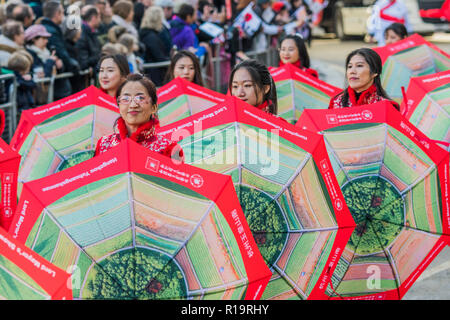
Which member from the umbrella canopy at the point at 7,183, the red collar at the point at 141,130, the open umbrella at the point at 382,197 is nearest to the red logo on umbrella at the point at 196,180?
the red collar at the point at 141,130

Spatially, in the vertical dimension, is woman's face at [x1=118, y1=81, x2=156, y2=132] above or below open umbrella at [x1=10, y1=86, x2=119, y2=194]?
above

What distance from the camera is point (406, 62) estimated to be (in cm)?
977

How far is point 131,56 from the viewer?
38.0ft

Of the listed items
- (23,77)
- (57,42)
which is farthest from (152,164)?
(57,42)

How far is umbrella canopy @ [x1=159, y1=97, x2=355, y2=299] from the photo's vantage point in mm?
4730

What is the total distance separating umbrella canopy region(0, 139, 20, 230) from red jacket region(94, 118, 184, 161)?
71cm

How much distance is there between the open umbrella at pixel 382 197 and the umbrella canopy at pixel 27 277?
219 centimetres

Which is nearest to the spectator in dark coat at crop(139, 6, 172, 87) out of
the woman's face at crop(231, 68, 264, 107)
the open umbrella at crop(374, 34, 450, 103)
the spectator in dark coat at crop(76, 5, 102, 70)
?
the spectator in dark coat at crop(76, 5, 102, 70)

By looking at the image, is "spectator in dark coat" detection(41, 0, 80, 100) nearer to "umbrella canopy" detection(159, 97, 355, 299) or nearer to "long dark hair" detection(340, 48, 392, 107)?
"long dark hair" detection(340, 48, 392, 107)

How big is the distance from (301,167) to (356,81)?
271 centimetres

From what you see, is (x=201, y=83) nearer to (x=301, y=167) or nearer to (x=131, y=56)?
(x=131, y=56)

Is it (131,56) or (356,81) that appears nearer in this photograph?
(356,81)

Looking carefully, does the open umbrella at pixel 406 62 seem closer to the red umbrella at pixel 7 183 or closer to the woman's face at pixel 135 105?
the woman's face at pixel 135 105
